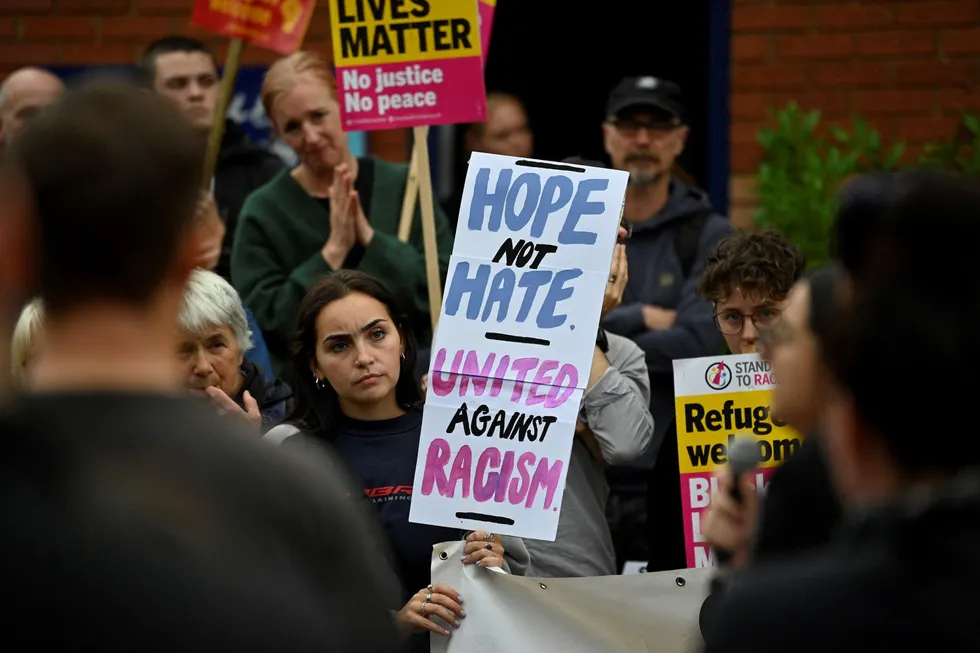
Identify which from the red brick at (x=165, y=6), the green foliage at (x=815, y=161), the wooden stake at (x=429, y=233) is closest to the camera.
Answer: the wooden stake at (x=429, y=233)

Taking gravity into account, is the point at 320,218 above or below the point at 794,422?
above

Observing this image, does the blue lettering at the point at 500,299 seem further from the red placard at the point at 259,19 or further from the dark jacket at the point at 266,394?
the red placard at the point at 259,19

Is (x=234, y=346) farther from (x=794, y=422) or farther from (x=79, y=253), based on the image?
(x=79, y=253)

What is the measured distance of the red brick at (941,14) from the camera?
7574 millimetres

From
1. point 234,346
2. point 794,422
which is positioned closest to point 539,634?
point 234,346

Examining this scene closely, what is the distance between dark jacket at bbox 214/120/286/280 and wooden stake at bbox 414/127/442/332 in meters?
1.39

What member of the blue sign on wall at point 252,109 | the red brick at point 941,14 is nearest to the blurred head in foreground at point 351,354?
the blue sign on wall at point 252,109

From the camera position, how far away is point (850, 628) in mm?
1627

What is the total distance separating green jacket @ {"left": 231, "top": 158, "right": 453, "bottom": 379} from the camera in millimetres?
5309

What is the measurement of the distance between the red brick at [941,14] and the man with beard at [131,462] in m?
6.42

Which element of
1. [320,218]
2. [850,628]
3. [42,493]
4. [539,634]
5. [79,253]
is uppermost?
[320,218]

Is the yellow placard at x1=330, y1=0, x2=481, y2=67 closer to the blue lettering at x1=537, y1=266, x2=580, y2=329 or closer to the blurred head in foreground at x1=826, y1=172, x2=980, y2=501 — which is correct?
the blue lettering at x1=537, y1=266, x2=580, y2=329

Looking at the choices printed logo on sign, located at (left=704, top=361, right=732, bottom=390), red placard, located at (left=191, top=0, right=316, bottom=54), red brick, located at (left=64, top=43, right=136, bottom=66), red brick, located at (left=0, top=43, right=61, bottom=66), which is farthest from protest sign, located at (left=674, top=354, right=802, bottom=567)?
red brick, located at (left=0, top=43, right=61, bottom=66)

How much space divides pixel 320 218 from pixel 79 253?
3.98 m
